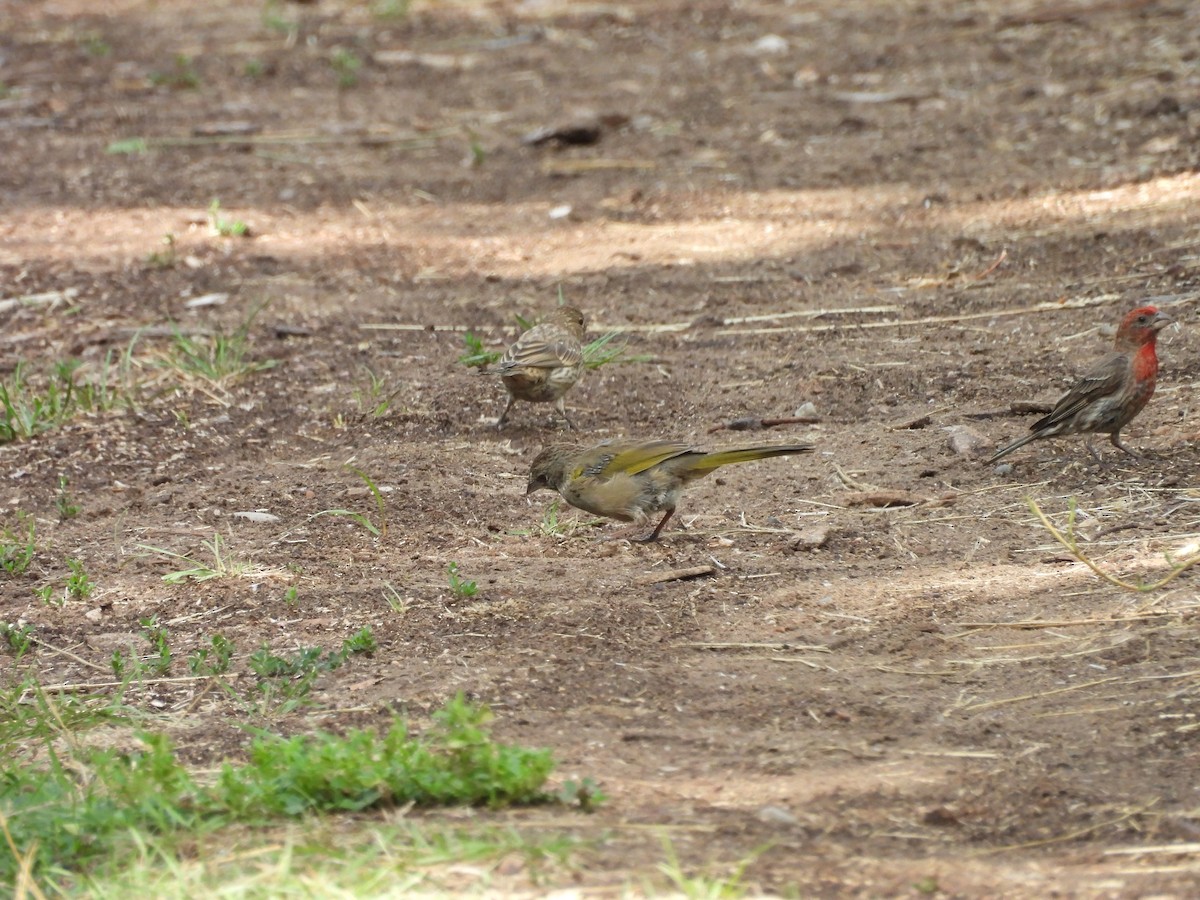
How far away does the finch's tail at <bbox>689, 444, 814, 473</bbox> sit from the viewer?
5.80 metres

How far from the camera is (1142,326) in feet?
21.6

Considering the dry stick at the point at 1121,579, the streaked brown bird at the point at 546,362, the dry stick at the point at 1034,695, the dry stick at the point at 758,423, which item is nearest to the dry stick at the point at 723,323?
the streaked brown bird at the point at 546,362

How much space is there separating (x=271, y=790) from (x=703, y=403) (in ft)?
14.1

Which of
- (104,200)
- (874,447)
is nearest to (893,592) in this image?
(874,447)

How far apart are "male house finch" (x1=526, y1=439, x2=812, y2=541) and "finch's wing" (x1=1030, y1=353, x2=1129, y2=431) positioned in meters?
1.09

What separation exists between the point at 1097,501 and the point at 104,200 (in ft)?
26.0

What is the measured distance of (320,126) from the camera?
13258mm

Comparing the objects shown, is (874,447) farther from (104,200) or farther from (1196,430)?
(104,200)

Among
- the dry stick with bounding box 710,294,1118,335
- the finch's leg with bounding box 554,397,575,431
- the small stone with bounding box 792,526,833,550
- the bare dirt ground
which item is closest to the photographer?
the bare dirt ground

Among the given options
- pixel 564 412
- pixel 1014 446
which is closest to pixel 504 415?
pixel 564 412

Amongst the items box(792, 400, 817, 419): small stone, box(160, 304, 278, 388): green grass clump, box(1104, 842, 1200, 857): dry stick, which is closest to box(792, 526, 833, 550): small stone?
box(792, 400, 817, 419): small stone

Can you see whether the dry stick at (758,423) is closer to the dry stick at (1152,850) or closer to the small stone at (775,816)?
the small stone at (775,816)

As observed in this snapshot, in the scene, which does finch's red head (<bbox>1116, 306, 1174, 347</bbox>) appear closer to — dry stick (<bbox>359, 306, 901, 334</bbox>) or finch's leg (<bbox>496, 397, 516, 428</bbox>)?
dry stick (<bbox>359, 306, 901, 334</bbox>)

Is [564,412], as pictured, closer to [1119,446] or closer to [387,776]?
[1119,446]
